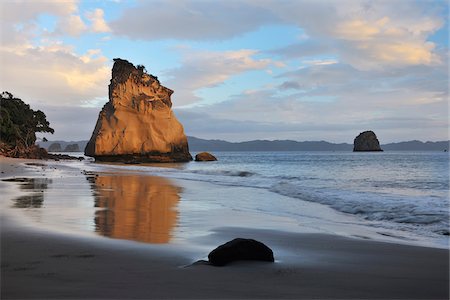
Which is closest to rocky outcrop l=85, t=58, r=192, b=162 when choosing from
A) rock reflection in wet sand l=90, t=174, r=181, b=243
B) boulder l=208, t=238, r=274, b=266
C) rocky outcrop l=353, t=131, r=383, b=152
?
rock reflection in wet sand l=90, t=174, r=181, b=243

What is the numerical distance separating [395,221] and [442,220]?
3.33ft

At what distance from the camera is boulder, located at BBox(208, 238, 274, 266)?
187 inches

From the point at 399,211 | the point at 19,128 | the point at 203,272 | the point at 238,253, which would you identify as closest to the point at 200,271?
the point at 203,272

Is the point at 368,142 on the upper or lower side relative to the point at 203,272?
upper

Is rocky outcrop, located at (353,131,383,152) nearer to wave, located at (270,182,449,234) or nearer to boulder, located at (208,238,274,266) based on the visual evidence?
wave, located at (270,182,449,234)

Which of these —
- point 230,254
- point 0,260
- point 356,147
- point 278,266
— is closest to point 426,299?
point 278,266

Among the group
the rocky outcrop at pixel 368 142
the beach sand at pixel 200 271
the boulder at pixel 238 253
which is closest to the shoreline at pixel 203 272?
the beach sand at pixel 200 271

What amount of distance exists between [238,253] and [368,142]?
175037mm

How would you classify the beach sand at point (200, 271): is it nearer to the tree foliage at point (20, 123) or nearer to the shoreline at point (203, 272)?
the shoreline at point (203, 272)

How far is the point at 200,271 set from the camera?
4344 millimetres

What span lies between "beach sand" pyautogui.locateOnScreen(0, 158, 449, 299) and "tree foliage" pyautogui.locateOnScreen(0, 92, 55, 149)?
49615mm

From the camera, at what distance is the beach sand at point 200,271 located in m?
3.65

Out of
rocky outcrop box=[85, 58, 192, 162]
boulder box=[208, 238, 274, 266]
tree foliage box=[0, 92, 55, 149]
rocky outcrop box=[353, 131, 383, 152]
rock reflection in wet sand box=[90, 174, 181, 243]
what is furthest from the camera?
rocky outcrop box=[353, 131, 383, 152]

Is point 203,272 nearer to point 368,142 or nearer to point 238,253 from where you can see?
point 238,253
